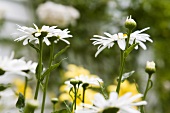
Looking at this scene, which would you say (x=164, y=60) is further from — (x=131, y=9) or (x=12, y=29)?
(x=12, y=29)

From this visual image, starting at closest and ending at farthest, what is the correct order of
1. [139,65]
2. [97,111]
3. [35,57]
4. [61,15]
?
[97,111]
[61,15]
[35,57]
[139,65]

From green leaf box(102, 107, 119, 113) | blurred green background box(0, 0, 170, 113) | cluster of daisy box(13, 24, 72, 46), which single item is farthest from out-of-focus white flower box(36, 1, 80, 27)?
green leaf box(102, 107, 119, 113)

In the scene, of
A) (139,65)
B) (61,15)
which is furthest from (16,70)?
(139,65)

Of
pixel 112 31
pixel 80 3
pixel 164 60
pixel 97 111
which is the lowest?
pixel 97 111

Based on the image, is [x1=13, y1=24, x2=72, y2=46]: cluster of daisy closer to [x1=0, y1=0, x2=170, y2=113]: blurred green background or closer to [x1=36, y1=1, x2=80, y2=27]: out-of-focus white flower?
[x1=36, y1=1, x2=80, y2=27]: out-of-focus white flower

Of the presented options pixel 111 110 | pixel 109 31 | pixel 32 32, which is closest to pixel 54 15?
pixel 109 31

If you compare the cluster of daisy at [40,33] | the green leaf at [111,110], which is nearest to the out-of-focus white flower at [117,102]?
the green leaf at [111,110]

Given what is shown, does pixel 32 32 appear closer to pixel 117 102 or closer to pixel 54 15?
pixel 117 102

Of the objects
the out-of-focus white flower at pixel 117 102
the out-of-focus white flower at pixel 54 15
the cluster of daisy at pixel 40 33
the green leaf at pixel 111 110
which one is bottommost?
the green leaf at pixel 111 110

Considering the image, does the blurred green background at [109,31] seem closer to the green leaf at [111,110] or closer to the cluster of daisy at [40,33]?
the cluster of daisy at [40,33]
